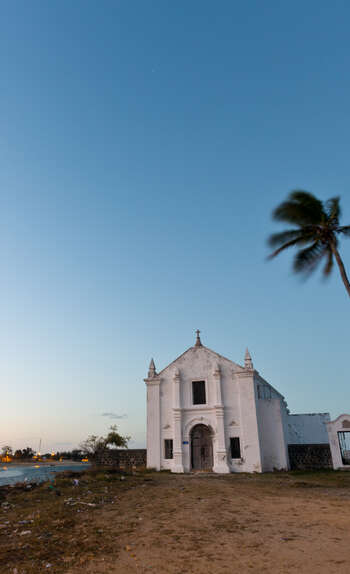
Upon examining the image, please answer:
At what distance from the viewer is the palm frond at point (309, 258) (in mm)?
15184

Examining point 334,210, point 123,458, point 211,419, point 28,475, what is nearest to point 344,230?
point 334,210

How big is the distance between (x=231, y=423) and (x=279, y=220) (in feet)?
48.0

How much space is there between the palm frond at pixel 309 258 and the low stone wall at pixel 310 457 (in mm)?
16290

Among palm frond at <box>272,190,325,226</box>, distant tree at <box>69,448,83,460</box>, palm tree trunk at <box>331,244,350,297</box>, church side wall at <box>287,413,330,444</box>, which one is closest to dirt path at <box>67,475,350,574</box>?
palm tree trunk at <box>331,244,350,297</box>

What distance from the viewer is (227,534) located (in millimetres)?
7652

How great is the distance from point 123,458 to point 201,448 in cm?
655

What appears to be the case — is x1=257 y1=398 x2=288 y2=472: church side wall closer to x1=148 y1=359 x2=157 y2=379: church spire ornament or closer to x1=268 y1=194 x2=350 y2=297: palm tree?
x1=148 y1=359 x2=157 y2=379: church spire ornament

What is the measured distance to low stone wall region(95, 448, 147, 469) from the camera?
27.2 metres

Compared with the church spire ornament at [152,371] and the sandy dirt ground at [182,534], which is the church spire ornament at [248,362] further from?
the sandy dirt ground at [182,534]

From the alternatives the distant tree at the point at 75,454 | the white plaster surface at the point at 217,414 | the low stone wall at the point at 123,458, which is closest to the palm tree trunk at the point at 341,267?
the white plaster surface at the point at 217,414

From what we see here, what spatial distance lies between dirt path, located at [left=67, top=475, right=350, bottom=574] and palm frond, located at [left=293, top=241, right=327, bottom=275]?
828 cm

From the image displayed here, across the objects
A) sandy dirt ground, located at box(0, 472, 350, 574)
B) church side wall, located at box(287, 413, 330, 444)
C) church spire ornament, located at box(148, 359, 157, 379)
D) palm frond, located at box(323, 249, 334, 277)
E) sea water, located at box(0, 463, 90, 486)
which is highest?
palm frond, located at box(323, 249, 334, 277)

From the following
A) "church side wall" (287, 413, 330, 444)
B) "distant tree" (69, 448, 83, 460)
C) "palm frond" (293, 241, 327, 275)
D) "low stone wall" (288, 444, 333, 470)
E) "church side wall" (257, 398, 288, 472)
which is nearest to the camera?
"palm frond" (293, 241, 327, 275)

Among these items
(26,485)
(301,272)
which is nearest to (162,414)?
(26,485)
